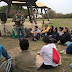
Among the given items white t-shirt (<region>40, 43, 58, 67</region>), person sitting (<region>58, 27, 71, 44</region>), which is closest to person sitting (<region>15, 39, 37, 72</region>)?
white t-shirt (<region>40, 43, 58, 67</region>)

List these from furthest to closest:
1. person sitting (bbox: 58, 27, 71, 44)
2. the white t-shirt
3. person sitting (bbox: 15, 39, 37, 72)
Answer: person sitting (bbox: 58, 27, 71, 44) → the white t-shirt → person sitting (bbox: 15, 39, 37, 72)

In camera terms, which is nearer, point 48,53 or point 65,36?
point 48,53

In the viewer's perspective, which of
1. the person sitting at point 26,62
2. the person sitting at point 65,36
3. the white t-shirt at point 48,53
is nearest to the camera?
the person sitting at point 26,62

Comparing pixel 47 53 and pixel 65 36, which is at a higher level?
pixel 65 36

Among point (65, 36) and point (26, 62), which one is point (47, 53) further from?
point (65, 36)

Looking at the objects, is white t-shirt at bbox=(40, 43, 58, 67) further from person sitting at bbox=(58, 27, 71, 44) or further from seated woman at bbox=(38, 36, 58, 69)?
person sitting at bbox=(58, 27, 71, 44)

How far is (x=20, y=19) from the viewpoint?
21.0 ft

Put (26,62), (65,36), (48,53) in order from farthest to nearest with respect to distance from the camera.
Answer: (65,36), (48,53), (26,62)

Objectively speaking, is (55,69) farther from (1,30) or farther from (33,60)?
(1,30)

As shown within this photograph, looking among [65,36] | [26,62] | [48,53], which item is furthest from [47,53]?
[65,36]

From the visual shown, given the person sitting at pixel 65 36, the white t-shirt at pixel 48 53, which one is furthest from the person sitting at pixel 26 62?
the person sitting at pixel 65 36

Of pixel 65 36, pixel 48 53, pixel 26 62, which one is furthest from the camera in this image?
pixel 65 36

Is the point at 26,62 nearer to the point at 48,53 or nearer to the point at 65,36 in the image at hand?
the point at 48,53

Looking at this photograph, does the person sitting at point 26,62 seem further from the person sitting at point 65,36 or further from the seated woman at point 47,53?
the person sitting at point 65,36
